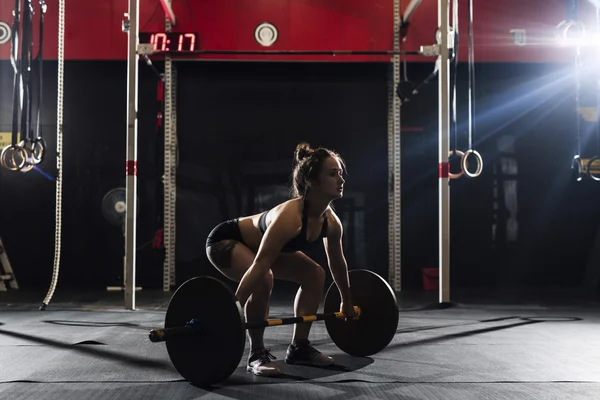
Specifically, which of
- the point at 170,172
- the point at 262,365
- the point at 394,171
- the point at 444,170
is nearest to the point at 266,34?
the point at 170,172

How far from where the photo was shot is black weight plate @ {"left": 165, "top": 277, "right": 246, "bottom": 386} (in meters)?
2.24

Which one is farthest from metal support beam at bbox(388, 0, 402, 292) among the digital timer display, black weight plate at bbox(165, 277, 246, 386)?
black weight plate at bbox(165, 277, 246, 386)

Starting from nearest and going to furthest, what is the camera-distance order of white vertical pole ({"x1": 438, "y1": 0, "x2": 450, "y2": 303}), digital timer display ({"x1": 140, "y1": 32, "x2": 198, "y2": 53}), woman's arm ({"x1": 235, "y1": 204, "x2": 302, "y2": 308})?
woman's arm ({"x1": 235, "y1": 204, "x2": 302, "y2": 308})
white vertical pole ({"x1": 438, "y1": 0, "x2": 450, "y2": 303})
digital timer display ({"x1": 140, "y1": 32, "x2": 198, "y2": 53})

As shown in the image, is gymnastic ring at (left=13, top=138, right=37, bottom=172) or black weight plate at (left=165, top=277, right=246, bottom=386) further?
gymnastic ring at (left=13, top=138, right=37, bottom=172)

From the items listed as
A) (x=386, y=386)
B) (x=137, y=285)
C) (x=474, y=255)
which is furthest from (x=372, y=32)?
(x=386, y=386)

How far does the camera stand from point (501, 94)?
6254 millimetres

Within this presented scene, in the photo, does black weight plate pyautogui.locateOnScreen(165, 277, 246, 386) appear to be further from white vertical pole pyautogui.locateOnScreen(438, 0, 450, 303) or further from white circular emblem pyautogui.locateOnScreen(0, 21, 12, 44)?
white circular emblem pyautogui.locateOnScreen(0, 21, 12, 44)

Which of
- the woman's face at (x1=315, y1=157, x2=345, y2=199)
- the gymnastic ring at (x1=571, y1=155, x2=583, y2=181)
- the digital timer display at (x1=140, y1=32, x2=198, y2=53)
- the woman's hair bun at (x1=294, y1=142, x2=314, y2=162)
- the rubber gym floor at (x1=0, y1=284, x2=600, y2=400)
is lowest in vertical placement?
the rubber gym floor at (x1=0, y1=284, x2=600, y2=400)

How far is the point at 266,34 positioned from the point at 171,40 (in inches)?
38.9

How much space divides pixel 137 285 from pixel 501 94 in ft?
14.0

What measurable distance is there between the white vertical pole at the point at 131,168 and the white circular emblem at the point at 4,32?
1977 mm

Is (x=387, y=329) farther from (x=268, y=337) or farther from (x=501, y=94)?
(x=501, y=94)

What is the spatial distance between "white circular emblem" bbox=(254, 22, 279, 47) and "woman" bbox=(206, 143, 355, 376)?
354 cm

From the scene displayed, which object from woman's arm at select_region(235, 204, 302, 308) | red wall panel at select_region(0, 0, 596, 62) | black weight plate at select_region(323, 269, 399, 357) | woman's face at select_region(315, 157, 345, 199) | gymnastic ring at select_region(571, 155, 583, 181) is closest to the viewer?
woman's arm at select_region(235, 204, 302, 308)
